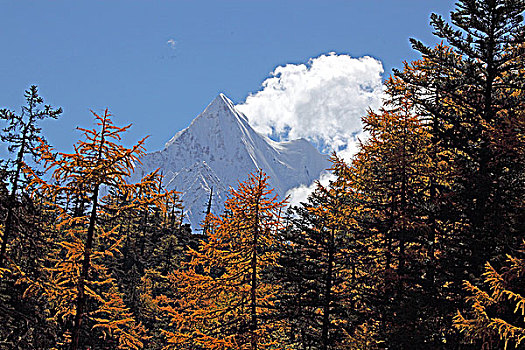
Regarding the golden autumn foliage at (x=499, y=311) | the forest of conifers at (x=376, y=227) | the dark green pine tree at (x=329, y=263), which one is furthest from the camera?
the dark green pine tree at (x=329, y=263)

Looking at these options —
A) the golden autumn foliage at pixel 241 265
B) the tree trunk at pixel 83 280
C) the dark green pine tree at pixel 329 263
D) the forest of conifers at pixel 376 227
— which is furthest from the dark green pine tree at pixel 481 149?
the tree trunk at pixel 83 280

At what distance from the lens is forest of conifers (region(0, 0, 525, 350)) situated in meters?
9.69

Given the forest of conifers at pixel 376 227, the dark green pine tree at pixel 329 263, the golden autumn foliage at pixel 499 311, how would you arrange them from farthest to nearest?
the dark green pine tree at pixel 329 263
the forest of conifers at pixel 376 227
the golden autumn foliage at pixel 499 311

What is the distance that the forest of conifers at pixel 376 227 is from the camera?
9.69 meters

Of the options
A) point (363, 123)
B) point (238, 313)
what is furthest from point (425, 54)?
point (238, 313)

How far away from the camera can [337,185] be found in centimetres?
1639

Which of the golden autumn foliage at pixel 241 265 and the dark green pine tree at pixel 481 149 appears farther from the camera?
the golden autumn foliage at pixel 241 265

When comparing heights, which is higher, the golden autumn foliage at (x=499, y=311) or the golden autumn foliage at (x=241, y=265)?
the golden autumn foliage at (x=241, y=265)

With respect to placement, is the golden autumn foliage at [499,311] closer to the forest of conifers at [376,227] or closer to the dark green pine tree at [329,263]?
the forest of conifers at [376,227]

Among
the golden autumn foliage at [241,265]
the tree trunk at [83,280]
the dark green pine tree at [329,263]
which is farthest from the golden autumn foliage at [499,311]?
the tree trunk at [83,280]

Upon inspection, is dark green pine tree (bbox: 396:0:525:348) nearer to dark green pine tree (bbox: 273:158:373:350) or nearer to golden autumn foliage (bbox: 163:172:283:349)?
dark green pine tree (bbox: 273:158:373:350)

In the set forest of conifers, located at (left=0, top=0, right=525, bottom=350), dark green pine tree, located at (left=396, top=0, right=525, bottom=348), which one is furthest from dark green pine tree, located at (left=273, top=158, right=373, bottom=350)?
dark green pine tree, located at (left=396, top=0, right=525, bottom=348)

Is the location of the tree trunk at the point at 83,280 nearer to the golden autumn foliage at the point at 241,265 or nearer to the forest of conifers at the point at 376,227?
the forest of conifers at the point at 376,227

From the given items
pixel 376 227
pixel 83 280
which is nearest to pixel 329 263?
pixel 376 227
